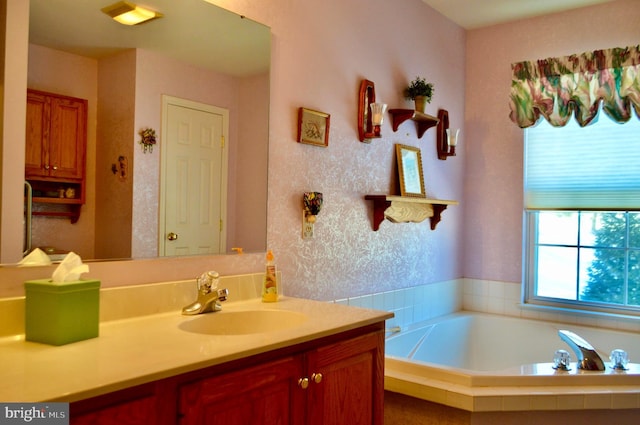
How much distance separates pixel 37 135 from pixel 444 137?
8.27ft

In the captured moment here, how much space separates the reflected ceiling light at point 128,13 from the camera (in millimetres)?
1667

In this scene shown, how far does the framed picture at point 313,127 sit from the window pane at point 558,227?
1.84 meters

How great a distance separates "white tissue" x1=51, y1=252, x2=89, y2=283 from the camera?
1.37 m

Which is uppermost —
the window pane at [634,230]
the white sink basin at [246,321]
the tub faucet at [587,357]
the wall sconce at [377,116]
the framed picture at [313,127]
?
the wall sconce at [377,116]

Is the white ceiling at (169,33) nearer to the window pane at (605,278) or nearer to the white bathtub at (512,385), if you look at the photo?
the white bathtub at (512,385)

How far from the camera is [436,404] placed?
209 cm

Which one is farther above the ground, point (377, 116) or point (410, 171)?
point (377, 116)

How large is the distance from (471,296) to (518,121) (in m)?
1.26

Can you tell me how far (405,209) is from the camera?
2.97 m

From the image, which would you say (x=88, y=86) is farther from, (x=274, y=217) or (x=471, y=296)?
(x=471, y=296)

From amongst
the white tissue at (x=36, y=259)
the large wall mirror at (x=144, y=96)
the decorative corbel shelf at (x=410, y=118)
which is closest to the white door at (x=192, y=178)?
the large wall mirror at (x=144, y=96)

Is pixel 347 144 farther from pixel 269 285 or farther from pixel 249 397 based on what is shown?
pixel 249 397

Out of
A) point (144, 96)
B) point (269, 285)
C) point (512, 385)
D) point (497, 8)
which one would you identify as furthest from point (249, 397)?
point (497, 8)

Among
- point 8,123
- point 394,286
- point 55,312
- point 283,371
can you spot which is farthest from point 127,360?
point 394,286
